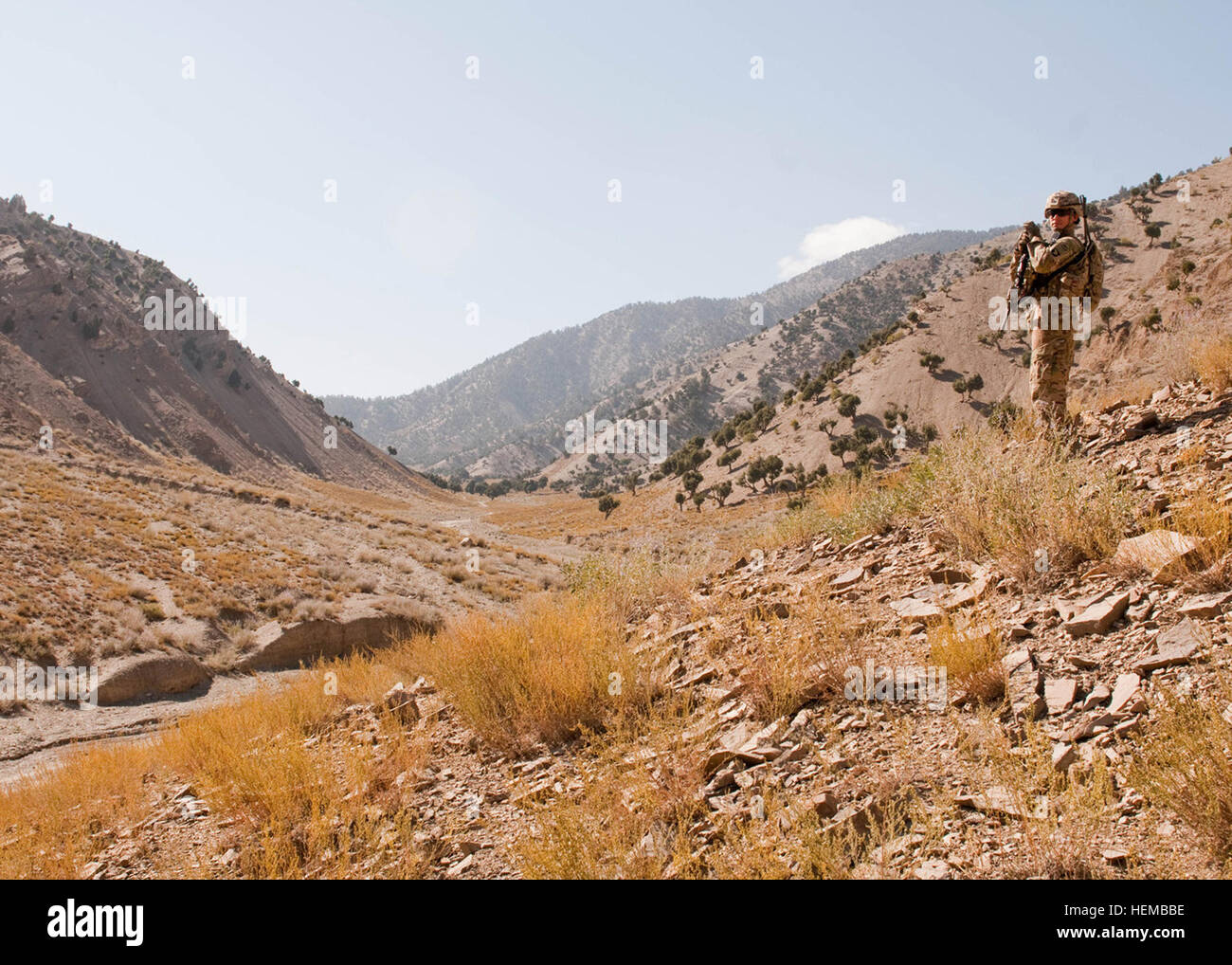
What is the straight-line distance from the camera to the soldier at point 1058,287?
7.44m

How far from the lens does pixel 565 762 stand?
15.0 ft

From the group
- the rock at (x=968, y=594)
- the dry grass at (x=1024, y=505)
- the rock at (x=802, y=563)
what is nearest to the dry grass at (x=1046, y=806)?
the rock at (x=968, y=594)

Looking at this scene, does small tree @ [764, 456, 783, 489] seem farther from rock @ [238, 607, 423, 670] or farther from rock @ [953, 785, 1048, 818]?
rock @ [953, 785, 1048, 818]

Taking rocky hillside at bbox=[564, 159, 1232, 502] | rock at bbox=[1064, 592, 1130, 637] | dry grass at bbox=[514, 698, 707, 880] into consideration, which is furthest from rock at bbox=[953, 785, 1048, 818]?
rocky hillside at bbox=[564, 159, 1232, 502]

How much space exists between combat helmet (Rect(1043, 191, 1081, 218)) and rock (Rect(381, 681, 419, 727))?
8722 mm

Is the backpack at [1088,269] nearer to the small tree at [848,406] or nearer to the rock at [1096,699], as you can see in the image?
the rock at [1096,699]

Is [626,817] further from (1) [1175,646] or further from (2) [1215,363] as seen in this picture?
(2) [1215,363]

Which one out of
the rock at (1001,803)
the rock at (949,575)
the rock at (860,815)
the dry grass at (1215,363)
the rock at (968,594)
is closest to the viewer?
the rock at (1001,803)

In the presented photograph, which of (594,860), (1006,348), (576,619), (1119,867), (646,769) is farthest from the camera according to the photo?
(1006,348)

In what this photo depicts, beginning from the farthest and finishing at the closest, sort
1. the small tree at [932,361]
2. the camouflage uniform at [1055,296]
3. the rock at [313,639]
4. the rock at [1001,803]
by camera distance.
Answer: the small tree at [932,361]
the rock at [313,639]
the camouflage uniform at [1055,296]
the rock at [1001,803]

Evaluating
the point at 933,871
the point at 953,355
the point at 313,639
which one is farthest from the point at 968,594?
the point at 953,355

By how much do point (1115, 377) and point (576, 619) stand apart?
13529 millimetres
